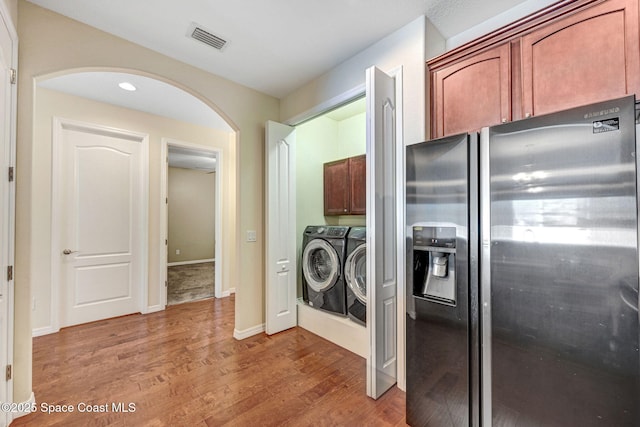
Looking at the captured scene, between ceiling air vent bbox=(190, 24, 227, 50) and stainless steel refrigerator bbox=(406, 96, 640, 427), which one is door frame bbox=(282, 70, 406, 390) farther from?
ceiling air vent bbox=(190, 24, 227, 50)

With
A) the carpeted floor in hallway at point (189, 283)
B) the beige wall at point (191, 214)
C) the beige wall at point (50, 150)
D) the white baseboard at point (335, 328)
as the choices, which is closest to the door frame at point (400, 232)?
the white baseboard at point (335, 328)

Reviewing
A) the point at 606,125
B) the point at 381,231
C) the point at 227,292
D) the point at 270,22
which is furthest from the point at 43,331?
the point at 606,125

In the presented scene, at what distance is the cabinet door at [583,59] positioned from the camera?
1.21 metres

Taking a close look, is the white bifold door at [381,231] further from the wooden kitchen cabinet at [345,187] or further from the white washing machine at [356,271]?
the wooden kitchen cabinet at [345,187]

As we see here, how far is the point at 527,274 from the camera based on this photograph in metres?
1.22

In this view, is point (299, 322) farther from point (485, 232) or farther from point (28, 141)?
point (28, 141)

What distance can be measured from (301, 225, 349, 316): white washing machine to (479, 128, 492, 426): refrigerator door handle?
4.82 ft

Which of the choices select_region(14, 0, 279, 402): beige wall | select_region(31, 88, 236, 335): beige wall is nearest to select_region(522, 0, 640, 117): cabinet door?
select_region(14, 0, 279, 402): beige wall

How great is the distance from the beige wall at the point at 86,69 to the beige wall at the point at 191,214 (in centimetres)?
393

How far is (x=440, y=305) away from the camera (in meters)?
1.49

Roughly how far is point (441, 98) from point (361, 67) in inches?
33.3

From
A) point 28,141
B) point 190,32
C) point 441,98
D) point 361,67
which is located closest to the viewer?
point 28,141

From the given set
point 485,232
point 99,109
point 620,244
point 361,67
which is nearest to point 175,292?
point 99,109

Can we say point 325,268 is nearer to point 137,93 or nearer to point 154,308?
point 154,308
